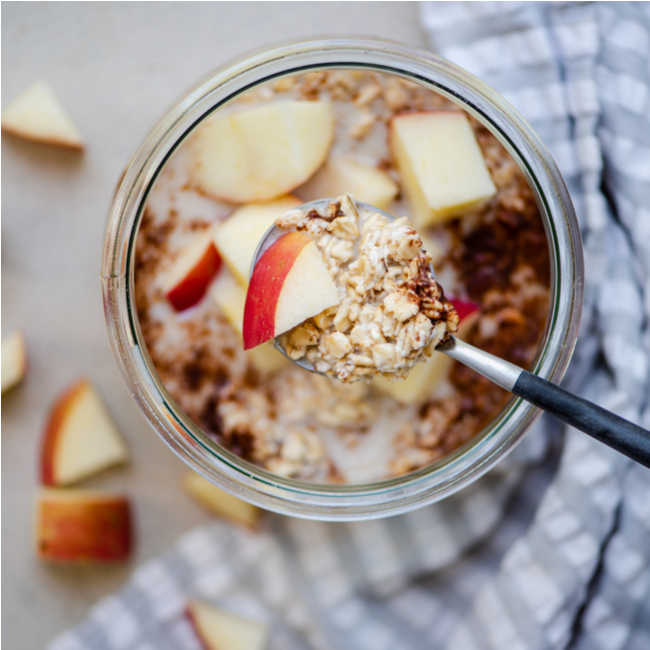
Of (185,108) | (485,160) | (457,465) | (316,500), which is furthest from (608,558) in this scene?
(185,108)

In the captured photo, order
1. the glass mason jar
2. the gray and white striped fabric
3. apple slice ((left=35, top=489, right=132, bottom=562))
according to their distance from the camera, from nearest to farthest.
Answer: the glass mason jar < the gray and white striped fabric < apple slice ((left=35, top=489, right=132, bottom=562))

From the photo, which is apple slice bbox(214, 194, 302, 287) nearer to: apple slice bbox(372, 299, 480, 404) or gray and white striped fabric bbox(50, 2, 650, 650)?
apple slice bbox(372, 299, 480, 404)

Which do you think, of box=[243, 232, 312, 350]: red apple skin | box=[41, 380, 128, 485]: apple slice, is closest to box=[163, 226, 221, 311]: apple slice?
box=[243, 232, 312, 350]: red apple skin

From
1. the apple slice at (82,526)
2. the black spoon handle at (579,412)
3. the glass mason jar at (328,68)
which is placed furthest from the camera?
the apple slice at (82,526)

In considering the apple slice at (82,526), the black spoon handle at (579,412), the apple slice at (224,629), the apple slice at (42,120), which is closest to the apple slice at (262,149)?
the apple slice at (42,120)

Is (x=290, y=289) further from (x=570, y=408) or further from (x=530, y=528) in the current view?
(x=530, y=528)

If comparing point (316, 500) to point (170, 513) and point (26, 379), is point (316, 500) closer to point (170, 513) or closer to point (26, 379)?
point (170, 513)

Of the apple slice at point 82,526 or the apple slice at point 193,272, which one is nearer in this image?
the apple slice at point 193,272

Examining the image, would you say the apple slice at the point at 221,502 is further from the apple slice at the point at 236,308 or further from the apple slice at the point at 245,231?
the apple slice at the point at 245,231
